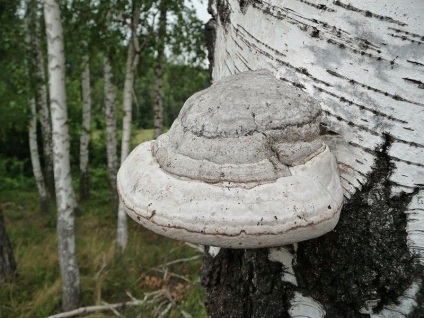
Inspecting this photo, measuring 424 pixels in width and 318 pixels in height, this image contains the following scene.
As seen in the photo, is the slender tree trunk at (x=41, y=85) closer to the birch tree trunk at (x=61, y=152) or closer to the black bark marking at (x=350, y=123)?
the birch tree trunk at (x=61, y=152)

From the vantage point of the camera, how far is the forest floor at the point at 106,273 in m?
4.66

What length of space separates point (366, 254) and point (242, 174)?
0.39 metres

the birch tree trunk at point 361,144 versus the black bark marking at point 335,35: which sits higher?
the black bark marking at point 335,35

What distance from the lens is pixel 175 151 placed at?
1.01 meters

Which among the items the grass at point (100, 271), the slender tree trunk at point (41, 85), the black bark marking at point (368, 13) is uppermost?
the black bark marking at point (368, 13)

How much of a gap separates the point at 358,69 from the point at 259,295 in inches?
27.2

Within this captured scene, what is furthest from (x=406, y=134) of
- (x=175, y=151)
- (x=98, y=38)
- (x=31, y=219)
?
(x=31, y=219)

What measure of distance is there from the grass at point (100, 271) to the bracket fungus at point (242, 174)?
3181mm

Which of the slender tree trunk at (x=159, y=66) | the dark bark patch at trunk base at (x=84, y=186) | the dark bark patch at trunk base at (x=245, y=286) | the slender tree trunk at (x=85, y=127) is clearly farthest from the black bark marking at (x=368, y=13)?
the dark bark patch at trunk base at (x=84, y=186)

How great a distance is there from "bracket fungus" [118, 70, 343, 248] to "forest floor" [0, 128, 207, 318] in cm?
308

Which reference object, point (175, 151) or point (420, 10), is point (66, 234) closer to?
point (175, 151)

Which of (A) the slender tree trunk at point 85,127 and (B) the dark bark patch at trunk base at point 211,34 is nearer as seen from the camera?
(B) the dark bark patch at trunk base at point 211,34

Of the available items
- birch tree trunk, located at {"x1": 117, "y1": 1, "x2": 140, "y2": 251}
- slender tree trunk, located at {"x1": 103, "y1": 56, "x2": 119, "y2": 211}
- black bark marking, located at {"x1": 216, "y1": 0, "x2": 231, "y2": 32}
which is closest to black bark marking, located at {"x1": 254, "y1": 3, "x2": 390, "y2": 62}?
black bark marking, located at {"x1": 216, "y1": 0, "x2": 231, "y2": 32}

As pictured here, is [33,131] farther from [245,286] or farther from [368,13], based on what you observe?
[368,13]
